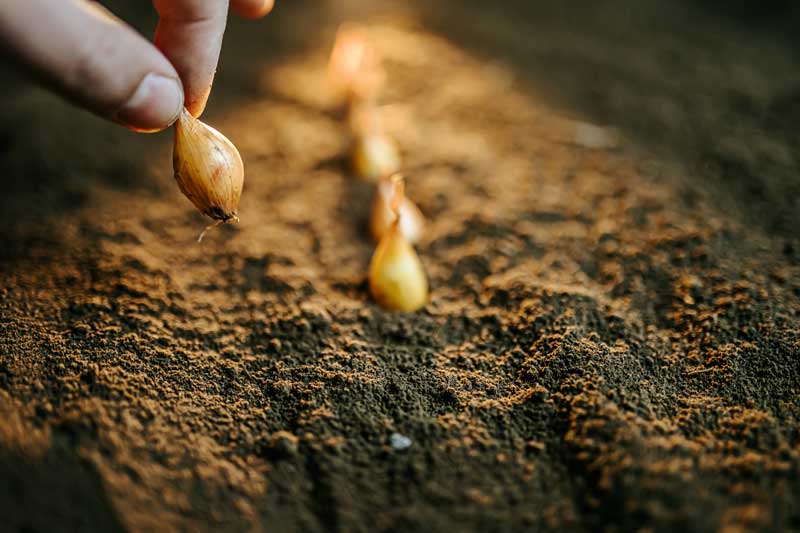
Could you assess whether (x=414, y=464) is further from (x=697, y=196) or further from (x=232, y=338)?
(x=697, y=196)

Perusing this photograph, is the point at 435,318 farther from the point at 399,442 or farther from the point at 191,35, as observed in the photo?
the point at 191,35

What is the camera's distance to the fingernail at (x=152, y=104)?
0.69 m

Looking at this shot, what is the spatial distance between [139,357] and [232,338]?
0.47ft

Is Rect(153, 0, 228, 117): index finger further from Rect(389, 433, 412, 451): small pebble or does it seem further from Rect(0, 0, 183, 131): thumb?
Rect(389, 433, 412, 451): small pebble

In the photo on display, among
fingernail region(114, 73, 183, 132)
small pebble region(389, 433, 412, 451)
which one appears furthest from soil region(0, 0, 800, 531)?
fingernail region(114, 73, 183, 132)

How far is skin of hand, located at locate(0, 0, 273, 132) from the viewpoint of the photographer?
605 mm

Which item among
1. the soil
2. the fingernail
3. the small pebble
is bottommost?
the small pebble

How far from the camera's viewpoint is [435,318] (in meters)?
1.03

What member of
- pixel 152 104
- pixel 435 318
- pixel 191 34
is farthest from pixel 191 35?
pixel 435 318

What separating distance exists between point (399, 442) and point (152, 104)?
1.79 ft

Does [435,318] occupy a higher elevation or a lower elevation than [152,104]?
lower

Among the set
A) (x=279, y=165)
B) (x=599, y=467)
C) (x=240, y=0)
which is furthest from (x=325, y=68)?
(x=599, y=467)

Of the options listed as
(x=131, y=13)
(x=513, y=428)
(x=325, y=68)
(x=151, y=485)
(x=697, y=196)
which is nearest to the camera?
(x=151, y=485)

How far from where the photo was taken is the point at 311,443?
2.58ft
